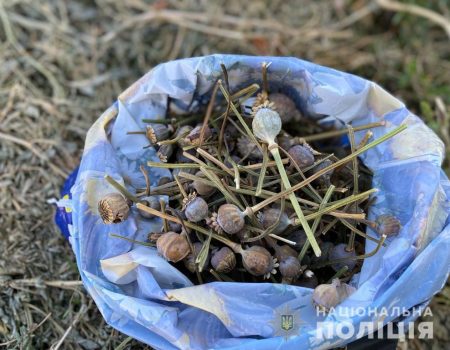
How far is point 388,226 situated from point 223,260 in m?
0.31

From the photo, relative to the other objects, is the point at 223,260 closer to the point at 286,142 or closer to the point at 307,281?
the point at 307,281

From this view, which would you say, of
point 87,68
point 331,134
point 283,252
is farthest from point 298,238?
point 87,68

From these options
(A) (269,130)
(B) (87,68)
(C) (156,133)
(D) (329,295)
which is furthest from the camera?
(B) (87,68)

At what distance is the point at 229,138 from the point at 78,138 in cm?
50

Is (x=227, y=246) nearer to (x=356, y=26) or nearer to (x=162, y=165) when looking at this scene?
(x=162, y=165)

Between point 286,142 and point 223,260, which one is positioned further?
point 286,142

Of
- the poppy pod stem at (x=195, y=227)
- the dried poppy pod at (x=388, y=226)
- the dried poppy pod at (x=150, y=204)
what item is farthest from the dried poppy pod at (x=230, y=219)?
the dried poppy pod at (x=388, y=226)

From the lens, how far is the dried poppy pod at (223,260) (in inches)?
38.9

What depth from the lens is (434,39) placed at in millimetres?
1815

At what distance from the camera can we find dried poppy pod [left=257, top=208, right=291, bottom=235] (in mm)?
1002

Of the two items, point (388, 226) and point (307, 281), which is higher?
point (388, 226)

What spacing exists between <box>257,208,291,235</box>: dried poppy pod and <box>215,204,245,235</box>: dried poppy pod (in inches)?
2.1

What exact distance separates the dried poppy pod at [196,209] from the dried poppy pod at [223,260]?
0.07 meters

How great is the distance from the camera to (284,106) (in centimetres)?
117
